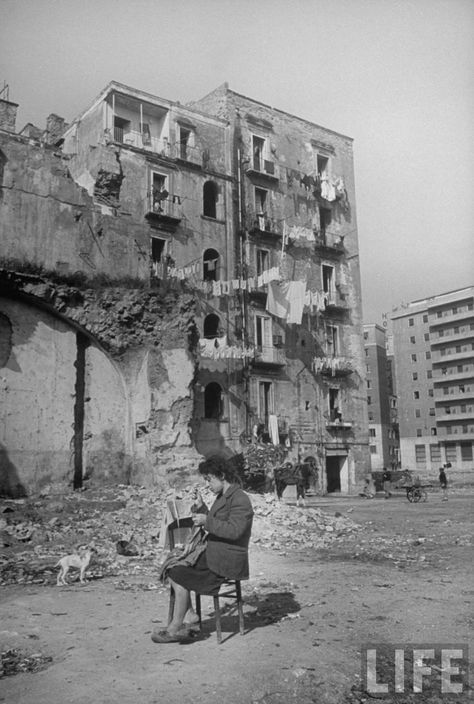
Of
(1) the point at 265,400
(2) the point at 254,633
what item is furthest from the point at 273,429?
(2) the point at 254,633

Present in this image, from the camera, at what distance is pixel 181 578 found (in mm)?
5227

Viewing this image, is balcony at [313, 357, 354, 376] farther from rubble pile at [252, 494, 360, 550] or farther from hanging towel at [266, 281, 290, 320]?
rubble pile at [252, 494, 360, 550]

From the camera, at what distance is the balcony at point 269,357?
28.0 metres

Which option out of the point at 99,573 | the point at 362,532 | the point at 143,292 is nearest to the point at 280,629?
the point at 99,573

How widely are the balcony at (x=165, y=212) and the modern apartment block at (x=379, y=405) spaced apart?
4804cm

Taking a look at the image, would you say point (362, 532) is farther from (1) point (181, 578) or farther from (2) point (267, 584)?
(1) point (181, 578)

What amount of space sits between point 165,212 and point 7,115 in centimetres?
879

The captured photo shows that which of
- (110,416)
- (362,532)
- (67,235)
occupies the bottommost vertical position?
(362,532)

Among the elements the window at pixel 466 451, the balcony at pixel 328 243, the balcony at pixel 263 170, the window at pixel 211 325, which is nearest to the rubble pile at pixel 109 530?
the window at pixel 211 325

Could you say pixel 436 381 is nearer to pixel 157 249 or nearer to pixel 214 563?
pixel 157 249

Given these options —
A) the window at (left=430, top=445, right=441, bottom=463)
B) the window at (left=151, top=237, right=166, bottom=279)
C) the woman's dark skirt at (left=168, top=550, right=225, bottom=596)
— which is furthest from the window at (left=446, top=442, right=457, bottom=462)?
the woman's dark skirt at (left=168, top=550, right=225, bottom=596)

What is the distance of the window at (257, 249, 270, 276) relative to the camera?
29.9 metres

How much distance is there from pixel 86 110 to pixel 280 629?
2829cm

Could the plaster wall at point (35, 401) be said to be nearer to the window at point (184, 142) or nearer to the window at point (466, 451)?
the window at point (184, 142)
